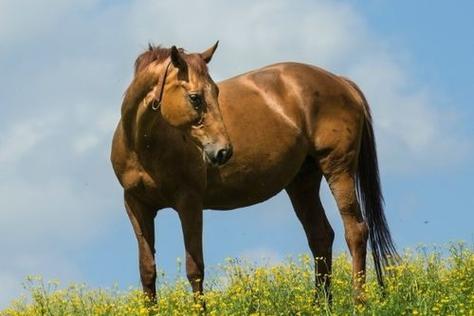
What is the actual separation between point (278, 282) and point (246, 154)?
4.71 ft

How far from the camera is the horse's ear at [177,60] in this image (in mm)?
9930

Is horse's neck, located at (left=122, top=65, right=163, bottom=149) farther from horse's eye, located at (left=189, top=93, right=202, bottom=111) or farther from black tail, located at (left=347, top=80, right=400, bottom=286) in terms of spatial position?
black tail, located at (left=347, top=80, right=400, bottom=286)

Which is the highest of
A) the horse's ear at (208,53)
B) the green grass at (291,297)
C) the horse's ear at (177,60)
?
the horse's ear at (208,53)

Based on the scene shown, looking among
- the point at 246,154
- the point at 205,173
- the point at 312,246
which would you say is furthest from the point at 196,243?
the point at 312,246

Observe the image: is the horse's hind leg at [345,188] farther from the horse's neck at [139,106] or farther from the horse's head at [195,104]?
the horse's neck at [139,106]

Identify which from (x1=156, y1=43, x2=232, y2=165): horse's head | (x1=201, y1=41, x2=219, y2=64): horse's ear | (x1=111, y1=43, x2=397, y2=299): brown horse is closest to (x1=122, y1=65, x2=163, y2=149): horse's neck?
(x1=111, y1=43, x2=397, y2=299): brown horse

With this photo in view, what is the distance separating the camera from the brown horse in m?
10.1

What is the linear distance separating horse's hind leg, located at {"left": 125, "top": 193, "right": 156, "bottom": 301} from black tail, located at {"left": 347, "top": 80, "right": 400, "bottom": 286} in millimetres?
2844

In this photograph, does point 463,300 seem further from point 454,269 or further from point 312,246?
point 312,246

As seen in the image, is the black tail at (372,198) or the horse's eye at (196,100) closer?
the horse's eye at (196,100)

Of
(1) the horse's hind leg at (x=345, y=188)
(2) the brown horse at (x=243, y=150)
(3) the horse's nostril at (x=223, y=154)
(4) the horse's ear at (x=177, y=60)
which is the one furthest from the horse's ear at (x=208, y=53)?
(1) the horse's hind leg at (x=345, y=188)

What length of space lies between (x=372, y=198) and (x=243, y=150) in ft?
6.21

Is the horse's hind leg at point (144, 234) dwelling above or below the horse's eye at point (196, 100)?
below

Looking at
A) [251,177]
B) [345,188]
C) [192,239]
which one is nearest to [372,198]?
[345,188]
